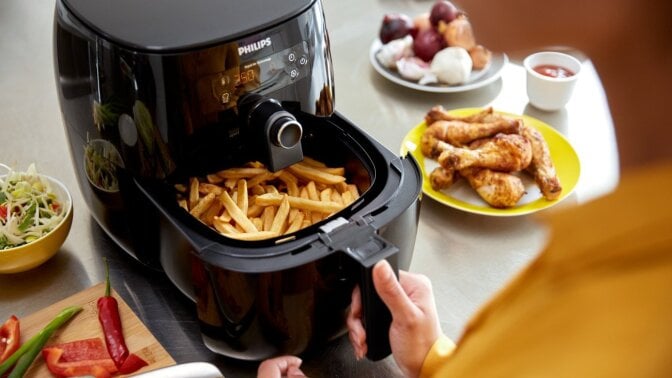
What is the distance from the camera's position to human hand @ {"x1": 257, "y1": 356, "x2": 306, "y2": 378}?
0.97 metres

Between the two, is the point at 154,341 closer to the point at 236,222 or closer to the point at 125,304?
the point at 125,304

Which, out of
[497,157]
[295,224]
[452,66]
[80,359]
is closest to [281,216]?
[295,224]

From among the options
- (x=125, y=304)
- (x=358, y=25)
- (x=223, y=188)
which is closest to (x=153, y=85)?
(x=223, y=188)

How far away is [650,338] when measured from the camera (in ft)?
1.79

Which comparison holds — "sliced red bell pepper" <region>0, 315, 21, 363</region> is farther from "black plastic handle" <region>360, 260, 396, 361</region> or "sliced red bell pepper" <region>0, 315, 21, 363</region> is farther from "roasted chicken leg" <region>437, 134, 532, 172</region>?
"roasted chicken leg" <region>437, 134, 532, 172</region>

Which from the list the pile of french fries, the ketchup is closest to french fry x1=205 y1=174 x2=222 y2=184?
the pile of french fries

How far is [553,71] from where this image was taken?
1558mm

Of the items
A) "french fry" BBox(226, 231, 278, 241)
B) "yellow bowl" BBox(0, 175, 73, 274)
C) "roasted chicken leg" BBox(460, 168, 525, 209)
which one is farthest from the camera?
"roasted chicken leg" BBox(460, 168, 525, 209)

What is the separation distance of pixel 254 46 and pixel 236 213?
221mm

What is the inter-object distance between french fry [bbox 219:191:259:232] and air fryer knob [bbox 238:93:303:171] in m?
0.07

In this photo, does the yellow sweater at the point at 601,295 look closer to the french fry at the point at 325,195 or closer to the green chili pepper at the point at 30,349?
the french fry at the point at 325,195

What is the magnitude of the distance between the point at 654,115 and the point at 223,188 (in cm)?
67

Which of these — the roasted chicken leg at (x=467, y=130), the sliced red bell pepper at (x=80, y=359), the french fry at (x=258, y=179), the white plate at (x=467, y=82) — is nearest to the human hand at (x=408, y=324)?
the french fry at (x=258, y=179)

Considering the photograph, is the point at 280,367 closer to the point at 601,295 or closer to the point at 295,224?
the point at 295,224
